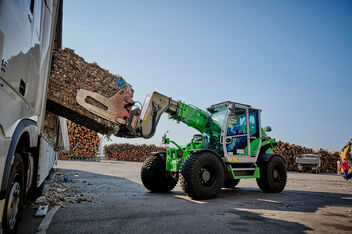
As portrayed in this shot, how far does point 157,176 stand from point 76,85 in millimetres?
3386

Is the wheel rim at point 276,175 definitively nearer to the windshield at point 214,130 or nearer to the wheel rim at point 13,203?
the windshield at point 214,130

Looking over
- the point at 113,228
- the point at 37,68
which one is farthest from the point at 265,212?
the point at 37,68

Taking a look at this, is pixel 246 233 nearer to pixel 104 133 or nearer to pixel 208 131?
pixel 104 133

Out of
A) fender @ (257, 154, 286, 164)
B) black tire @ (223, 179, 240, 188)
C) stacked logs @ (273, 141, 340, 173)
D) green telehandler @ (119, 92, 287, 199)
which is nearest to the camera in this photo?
green telehandler @ (119, 92, 287, 199)

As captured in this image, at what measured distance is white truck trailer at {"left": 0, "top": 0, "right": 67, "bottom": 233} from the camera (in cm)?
175

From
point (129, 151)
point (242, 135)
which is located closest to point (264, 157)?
point (242, 135)

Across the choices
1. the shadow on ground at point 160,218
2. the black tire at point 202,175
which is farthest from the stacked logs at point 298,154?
the shadow on ground at point 160,218

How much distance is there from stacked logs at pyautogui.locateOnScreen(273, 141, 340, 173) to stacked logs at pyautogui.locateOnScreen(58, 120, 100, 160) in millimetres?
17946

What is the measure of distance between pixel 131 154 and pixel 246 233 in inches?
1240

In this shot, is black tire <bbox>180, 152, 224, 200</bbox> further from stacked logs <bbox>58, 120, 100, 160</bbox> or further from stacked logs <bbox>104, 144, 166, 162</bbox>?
stacked logs <bbox>104, 144, 166, 162</bbox>

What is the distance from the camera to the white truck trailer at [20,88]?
175 cm

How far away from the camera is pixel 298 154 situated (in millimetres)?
24812

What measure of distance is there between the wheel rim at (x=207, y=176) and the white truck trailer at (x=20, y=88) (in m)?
3.45

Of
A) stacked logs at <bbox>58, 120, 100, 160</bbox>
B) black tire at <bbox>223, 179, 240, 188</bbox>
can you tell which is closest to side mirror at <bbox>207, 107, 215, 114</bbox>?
black tire at <bbox>223, 179, 240, 188</bbox>
